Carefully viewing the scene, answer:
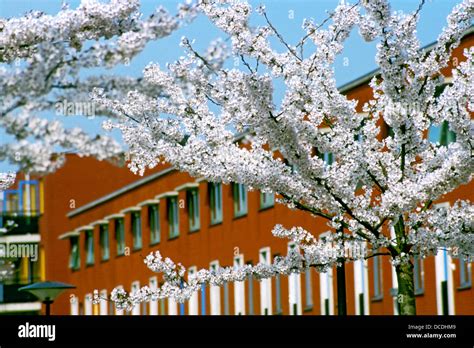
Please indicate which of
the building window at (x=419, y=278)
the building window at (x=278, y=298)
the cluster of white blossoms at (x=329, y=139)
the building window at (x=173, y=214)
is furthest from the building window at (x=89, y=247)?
the cluster of white blossoms at (x=329, y=139)

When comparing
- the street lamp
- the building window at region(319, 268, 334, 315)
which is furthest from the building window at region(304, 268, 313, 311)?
the street lamp

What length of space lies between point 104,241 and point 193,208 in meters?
3.22

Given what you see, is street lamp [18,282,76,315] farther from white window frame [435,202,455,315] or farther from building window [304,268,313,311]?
building window [304,268,313,311]

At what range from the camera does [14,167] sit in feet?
34.2

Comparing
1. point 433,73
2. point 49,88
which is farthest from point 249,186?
point 49,88

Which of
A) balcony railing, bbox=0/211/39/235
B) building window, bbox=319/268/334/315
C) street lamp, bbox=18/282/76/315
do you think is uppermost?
balcony railing, bbox=0/211/39/235

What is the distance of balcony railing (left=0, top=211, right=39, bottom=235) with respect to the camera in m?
19.5

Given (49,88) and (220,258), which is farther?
(220,258)

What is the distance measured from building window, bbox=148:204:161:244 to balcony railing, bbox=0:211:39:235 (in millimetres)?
11607

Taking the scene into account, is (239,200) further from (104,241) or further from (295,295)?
(104,241)

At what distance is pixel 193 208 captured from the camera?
3731 centimetres

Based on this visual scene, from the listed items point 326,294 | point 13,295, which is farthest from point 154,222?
point 13,295
